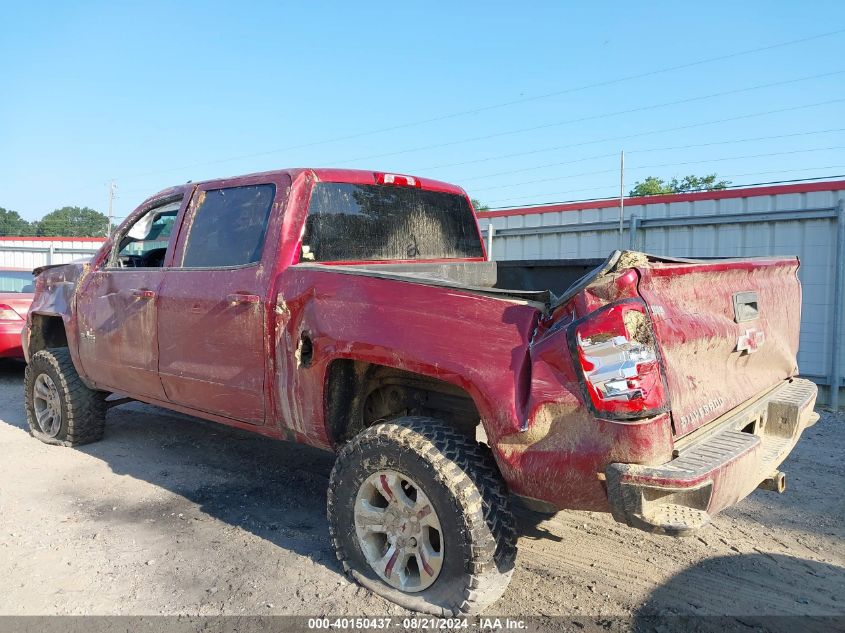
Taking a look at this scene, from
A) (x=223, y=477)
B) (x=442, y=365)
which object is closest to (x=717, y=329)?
(x=442, y=365)

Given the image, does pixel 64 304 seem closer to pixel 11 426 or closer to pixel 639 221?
pixel 11 426

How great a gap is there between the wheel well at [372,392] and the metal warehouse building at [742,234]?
18.6 ft

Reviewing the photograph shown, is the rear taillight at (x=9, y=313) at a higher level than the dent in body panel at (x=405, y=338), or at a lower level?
lower

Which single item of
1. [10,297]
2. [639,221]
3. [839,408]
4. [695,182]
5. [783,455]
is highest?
[695,182]

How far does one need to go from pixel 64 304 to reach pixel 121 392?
1040 mm

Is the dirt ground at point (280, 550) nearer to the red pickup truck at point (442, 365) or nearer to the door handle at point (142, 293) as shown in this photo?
the red pickup truck at point (442, 365)

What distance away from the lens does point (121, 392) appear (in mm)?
4820

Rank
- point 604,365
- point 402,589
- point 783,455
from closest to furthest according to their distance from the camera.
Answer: point 604,365 → point 402,589 → point 783,455

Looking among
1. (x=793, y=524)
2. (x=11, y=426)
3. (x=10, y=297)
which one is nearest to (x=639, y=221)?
(x=793, y=524)

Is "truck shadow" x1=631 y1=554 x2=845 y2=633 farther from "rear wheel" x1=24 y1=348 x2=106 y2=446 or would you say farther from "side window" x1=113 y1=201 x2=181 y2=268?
"rear wheel" x1=24 y1=348 x2=106 y2=446

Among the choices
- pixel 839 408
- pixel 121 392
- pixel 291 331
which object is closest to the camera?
pixel 291 331

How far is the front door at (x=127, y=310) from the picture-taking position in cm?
438

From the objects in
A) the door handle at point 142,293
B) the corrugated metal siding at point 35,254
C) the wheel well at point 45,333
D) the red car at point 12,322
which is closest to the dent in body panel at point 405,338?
the door handle at point 142,293

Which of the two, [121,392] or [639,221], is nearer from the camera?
[121,392]
